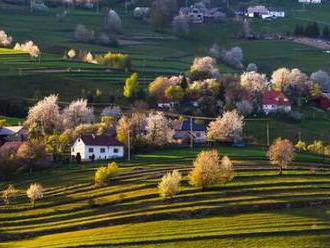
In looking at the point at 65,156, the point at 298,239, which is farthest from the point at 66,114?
the point at 298,239

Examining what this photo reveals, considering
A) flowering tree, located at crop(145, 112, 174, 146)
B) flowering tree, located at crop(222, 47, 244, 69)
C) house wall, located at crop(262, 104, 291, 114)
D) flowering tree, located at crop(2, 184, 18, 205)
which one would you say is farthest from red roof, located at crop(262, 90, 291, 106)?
flowering tree, located at crop(2, 184, 18, 205)

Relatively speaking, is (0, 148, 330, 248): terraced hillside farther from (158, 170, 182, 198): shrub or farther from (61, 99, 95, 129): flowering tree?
(61, 99, 95, 129): flowering tree

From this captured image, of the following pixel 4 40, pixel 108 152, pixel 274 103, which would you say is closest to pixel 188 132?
pixel 108 152

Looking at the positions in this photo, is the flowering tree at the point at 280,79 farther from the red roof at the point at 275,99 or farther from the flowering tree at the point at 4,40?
the flowering tree at the point at 4,40

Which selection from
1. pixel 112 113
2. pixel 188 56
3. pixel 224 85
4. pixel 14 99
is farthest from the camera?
pixel 188 56

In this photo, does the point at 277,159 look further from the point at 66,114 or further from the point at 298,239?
the point at 66,114
